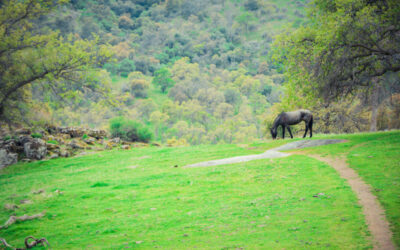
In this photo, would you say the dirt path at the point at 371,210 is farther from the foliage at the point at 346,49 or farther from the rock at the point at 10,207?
the rock at the point at 10,207

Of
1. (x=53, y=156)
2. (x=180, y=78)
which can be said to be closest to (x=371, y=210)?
(x=53, y=156)

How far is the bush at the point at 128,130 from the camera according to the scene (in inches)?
1302

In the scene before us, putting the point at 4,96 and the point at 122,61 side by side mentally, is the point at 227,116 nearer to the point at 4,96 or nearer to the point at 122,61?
the point at 122,61

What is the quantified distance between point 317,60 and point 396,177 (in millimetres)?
9098

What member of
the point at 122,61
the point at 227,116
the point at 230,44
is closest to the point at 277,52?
the point at 227,116

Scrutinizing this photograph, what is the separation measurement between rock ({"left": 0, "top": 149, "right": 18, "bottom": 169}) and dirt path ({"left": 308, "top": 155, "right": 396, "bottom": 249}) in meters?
24.0

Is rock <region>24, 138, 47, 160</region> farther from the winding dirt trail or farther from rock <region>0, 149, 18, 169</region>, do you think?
the winding dirt trail

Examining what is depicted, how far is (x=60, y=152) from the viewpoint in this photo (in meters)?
26.2

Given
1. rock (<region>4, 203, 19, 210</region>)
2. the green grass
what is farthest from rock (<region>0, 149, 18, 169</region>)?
the green grass

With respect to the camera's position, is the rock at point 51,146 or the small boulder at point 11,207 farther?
the rock at point 51,146

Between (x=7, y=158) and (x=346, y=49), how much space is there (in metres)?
26.1

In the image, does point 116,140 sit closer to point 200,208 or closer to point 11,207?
point 11,207

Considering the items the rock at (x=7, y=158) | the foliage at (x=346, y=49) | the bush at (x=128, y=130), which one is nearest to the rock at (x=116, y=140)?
the bush at (x=128, y=130)

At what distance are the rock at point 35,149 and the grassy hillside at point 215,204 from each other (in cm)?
597
